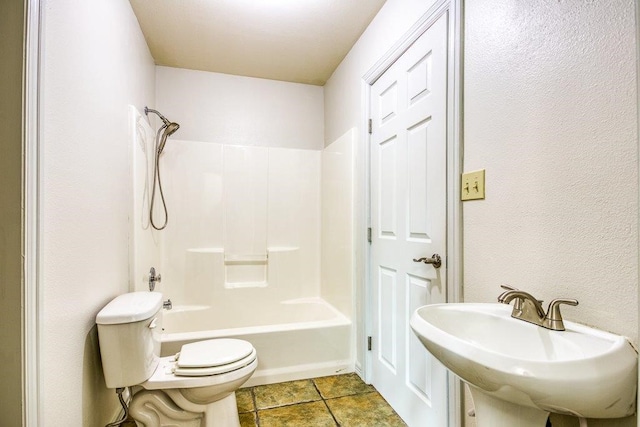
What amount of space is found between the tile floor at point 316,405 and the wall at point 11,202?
111cm

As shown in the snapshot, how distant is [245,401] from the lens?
77.0 inches

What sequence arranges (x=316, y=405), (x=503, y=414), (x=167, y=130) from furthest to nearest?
(x=167, y=130)
(x=316, y=405)
(x=503, y=414)

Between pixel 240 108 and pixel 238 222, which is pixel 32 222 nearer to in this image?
pixel 238 222

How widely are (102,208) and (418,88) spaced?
1.65 metres

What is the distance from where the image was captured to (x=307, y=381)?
2188 mm

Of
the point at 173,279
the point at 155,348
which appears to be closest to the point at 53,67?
the point at 155,348

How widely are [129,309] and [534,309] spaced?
60.7 inches

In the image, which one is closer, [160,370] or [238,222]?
[160,370]

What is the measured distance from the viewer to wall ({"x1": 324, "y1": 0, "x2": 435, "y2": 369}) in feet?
5.72

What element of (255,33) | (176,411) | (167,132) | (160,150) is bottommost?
(176,411)

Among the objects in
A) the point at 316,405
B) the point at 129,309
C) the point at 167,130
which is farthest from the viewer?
the point at 167,130

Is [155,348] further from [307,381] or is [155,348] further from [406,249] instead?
[406,249]

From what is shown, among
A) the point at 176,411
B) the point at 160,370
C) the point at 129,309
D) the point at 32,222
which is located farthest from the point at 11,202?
the point at 176,411

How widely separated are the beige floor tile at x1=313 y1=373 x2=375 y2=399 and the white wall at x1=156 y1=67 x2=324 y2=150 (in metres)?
2.01
